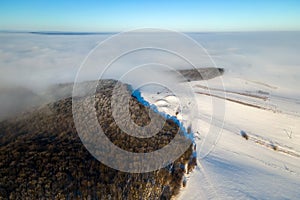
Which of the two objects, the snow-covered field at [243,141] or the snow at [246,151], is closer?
the snow at [246,151]

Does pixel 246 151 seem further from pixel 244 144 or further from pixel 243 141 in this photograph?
pixel 243 141

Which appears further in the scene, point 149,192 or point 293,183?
point 293,183

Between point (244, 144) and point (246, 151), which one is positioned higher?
point (244, 144)

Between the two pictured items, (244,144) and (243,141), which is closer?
(244,144)

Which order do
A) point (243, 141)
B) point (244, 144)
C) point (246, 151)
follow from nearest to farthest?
point (246, 151)
point (244, 144)
point (243, 141)

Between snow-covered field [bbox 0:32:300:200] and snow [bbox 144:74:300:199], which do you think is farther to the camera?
snow-covered field [bbox 0:32:300:200]

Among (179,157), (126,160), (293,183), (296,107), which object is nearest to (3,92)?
(126,160)

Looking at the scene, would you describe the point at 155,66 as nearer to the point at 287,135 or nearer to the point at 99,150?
the point at 287,135

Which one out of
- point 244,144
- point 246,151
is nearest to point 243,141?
point 244,144

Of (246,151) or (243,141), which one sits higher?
(243,141)

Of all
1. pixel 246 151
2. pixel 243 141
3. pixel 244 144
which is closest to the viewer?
pixel 246 151

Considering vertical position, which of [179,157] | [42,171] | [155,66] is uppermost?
[155,66]
